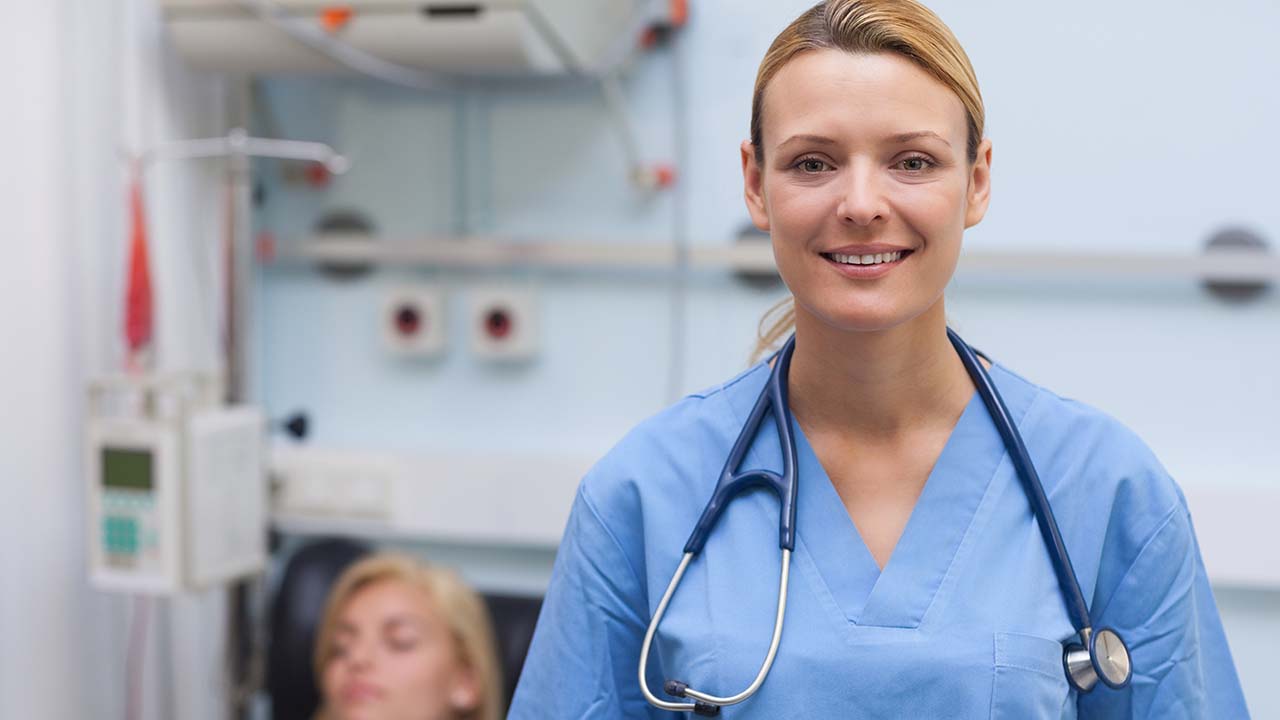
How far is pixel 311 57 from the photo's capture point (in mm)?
1819

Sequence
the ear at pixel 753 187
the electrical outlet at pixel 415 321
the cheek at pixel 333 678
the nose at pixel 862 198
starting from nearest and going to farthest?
the nose at pixel 862 198 → the ear at pixel 753 187 → the cheek at pixel 333 678 → the electrical outlet at pixel 415 321

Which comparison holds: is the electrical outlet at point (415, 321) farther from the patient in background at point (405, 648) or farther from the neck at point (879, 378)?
the neck at point (879, 378)

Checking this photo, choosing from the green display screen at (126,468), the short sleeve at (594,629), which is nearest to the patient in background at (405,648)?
the green display screen at (126,468)

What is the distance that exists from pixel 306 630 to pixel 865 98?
56.9 inches

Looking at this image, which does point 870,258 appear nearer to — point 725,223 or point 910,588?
point 910,588

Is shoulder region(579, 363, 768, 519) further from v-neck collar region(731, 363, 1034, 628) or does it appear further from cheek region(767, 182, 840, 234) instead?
cheek region(767, 182, 840, 234)

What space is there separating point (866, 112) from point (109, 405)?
144cm

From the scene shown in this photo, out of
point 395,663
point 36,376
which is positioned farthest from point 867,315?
point 36,376

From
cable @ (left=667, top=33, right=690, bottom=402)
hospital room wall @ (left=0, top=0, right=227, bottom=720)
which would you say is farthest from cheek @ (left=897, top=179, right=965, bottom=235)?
hospital room wall @ (left=0, top=0, right=227, bottom=720)

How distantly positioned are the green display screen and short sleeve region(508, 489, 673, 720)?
99 cm

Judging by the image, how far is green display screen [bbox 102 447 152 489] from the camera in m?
1.74

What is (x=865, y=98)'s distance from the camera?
827 millimetres

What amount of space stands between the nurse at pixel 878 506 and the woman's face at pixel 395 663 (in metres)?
0.82

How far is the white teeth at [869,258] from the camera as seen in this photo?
84 centimetres
